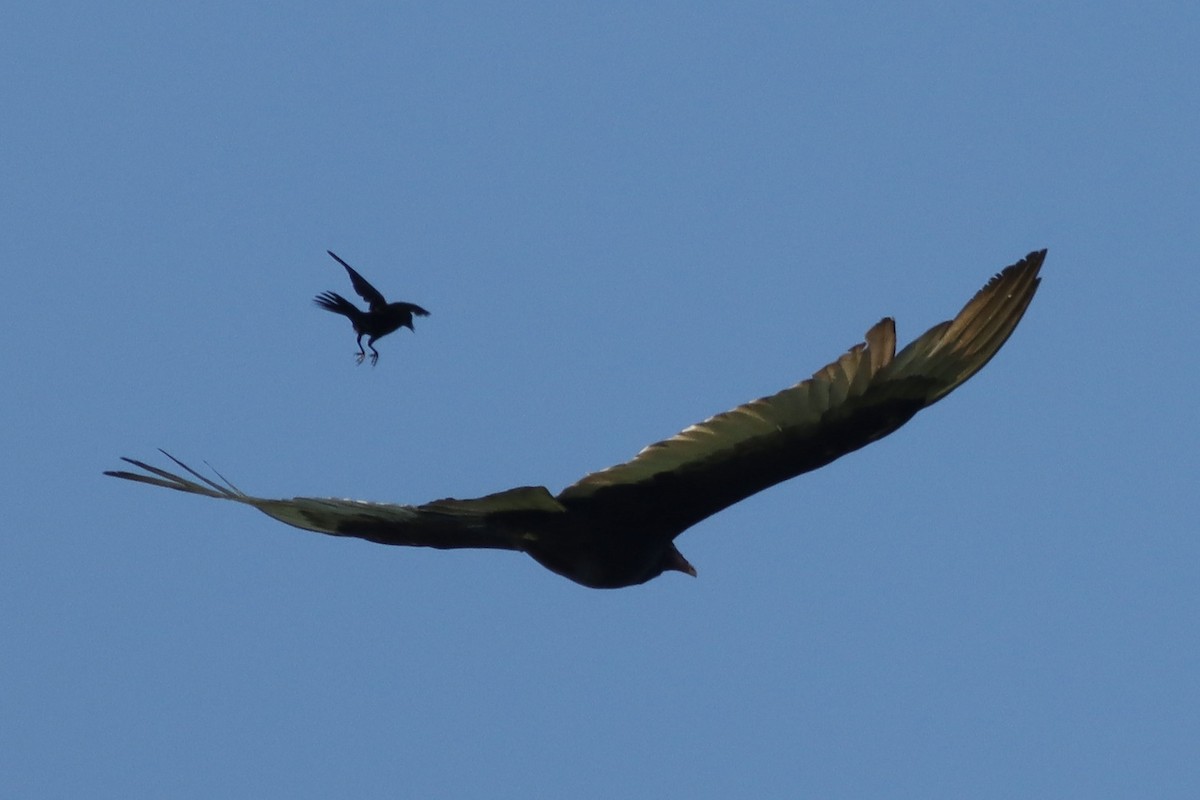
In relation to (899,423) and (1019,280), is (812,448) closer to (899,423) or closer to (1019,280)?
(899,423)

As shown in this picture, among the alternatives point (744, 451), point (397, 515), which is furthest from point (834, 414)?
point (397, 515)

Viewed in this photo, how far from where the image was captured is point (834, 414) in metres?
8.73

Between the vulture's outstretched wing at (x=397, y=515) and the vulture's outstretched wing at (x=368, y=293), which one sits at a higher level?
the vulture's outstretched wing at (x=368, y=293)

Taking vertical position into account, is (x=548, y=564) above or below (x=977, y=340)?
below

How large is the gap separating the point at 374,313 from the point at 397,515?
88 centimetres

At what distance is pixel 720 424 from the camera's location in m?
8.59

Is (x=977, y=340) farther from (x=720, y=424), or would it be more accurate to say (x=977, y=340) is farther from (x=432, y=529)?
(x=432, y=529)

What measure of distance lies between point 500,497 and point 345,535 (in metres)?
1.17

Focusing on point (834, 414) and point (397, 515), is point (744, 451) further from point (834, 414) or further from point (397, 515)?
point (397, 515)

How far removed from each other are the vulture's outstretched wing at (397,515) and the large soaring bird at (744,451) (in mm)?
15

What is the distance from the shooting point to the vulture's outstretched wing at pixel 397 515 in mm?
8891

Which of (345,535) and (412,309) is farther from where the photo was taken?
(345,535)

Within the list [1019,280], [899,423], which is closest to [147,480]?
[899,423]

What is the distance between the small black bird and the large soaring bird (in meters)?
0.75
